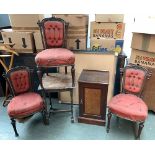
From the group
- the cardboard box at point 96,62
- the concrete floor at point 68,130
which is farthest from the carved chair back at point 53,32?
the concrete floor at point 68,130

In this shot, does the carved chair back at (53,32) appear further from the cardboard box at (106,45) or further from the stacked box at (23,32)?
the cardboard box at (106,45)

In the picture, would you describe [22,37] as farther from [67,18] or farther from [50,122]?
[50,122]

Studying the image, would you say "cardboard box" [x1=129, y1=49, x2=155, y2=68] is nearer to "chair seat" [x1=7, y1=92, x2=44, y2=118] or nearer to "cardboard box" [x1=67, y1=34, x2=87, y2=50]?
"cardboard box" [x1=67, y1=34, x2=87, y2=50]

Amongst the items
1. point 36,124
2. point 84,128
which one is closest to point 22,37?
point 36,124

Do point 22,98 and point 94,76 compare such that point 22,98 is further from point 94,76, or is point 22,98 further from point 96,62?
point 96,62

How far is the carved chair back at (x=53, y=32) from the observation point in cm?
212

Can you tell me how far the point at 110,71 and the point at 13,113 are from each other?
1.43 m

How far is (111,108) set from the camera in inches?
81.4

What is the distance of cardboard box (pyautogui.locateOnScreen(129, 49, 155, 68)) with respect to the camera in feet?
7.09

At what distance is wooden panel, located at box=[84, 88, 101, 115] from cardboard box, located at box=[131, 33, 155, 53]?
0.76 metres

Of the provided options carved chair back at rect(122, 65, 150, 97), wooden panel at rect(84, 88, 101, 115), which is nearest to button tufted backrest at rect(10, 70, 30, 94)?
wooden panel at rect(84, 88, 101, 115)

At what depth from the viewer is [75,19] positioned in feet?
7.27

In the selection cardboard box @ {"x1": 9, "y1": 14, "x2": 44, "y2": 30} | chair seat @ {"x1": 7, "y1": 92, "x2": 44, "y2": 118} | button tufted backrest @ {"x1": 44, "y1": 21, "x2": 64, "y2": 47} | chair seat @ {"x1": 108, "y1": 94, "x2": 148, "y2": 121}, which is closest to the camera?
chair seat @ {"x1": 108, "y1": 94, "x2": 148, "y2": 121}

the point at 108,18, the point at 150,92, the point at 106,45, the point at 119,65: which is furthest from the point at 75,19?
the point at 150,92
